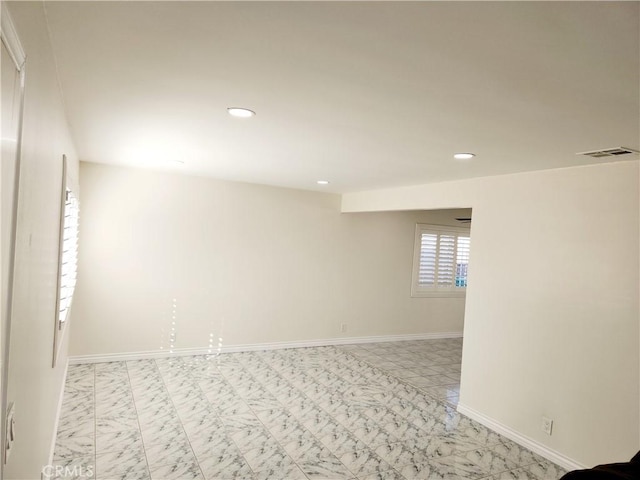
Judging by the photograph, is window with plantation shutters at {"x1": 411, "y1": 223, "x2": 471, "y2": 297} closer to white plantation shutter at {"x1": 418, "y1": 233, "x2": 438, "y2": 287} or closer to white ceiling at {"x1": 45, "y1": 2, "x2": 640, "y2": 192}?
white plantation shutter at {"x1": 418, "y1": 233, "x2": 438, "y2": 287}

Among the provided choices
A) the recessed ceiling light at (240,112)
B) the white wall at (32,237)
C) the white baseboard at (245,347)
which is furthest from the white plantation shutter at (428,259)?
the white wall at (32,237)

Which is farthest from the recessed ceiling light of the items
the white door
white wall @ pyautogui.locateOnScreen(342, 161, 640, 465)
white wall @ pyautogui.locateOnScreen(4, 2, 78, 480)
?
white wall @ pyautogui.locateOnScreen(342, 161, 640, 465)

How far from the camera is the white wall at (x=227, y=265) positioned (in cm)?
484

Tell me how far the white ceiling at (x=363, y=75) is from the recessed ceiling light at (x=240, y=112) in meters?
0.05

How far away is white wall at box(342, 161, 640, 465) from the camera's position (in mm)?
2891

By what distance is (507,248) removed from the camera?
375cm

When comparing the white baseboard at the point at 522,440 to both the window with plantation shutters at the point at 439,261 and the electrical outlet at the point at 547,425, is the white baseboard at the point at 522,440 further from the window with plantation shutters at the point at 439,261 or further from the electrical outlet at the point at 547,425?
the window with plantation shutters at the point at 439,261

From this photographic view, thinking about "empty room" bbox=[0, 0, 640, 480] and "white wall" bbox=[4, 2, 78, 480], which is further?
"empty room" bbox=[0, 0, 640, 480]

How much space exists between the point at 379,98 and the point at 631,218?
2.13m

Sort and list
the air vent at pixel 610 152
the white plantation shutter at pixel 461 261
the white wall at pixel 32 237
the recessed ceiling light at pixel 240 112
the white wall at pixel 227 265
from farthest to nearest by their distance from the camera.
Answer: the white plantation shutter at pixel 461 261
the white wall at pixel 227 265
the air vent at pixel 610 152
the recessed ceiling light at pixel 240 112
the white wall at pixel 32 237

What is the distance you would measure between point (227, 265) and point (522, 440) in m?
3.80

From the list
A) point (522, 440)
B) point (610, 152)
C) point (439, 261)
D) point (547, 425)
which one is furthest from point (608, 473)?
point (439, 261)

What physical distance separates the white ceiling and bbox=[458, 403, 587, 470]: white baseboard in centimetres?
224

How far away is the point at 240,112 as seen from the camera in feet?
7.73
